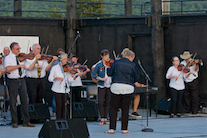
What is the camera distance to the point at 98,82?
8711 mm

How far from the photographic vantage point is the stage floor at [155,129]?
23.3 ft

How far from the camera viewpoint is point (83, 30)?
1264 centimetres

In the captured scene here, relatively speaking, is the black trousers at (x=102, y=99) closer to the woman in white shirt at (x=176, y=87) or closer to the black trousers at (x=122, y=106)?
the black trousers at (x=122, y=106)

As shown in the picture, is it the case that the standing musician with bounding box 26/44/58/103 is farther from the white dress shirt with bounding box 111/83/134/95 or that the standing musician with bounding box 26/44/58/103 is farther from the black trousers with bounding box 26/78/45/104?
the white dress shirt with bounding box 111/83/134/95

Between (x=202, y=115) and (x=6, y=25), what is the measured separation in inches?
277

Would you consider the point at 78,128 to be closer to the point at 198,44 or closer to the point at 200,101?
the point at 200,101

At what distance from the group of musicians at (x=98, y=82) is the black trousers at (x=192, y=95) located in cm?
22

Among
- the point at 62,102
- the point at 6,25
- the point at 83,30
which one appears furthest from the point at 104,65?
the point at 6,25

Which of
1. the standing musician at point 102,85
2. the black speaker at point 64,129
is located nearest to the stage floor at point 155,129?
the standing musician at point 102,85

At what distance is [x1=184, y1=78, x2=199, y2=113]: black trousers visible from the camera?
35.7 feet

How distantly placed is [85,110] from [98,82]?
89 centimetres

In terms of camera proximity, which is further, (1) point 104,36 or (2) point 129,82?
(1) point 104,36

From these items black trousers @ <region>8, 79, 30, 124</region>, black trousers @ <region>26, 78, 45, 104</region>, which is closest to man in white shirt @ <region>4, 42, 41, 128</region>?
black trousers @ <region>8, 79, 30, 124</region>

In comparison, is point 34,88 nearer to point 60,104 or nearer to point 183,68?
point 60,104
